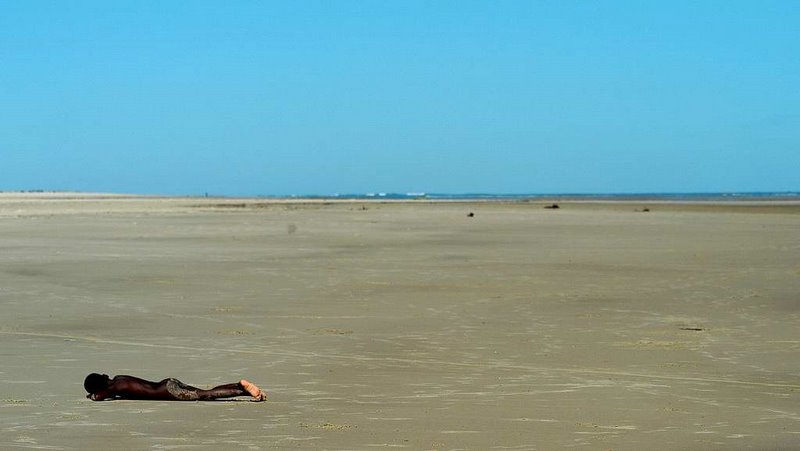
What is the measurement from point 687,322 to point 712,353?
2525 millimetres

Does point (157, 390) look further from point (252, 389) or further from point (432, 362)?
point (432, 362)

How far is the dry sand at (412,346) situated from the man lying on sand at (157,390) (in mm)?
87

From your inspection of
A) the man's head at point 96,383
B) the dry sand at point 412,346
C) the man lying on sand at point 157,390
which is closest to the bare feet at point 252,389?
the man lying on sand at point 157,390

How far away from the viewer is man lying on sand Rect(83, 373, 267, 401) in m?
8.48

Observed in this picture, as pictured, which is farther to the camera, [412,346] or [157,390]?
[412,346]

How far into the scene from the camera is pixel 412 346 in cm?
1161

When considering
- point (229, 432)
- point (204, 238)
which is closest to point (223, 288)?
point (229, 432)

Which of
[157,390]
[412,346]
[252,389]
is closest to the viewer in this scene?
[252,389]

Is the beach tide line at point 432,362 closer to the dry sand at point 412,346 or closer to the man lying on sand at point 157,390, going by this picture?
the dry sand at point 412,346

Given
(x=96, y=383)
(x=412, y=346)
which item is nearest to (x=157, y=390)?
(x=96, y=383)

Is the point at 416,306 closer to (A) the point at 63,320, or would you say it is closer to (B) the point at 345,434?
(A) the point at 63,320

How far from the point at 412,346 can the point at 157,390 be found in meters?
3.65

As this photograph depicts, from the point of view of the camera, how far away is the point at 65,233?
3334 centimetres

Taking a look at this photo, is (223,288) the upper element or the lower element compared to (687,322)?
upper
